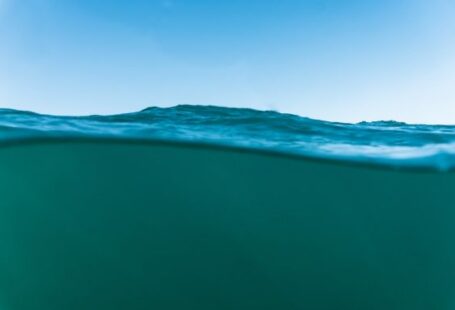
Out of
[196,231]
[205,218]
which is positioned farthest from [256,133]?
[196,231]

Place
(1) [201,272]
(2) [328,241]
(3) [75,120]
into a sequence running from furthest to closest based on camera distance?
(3) [75,120] < (2) [328,241] < (1) [201,272]

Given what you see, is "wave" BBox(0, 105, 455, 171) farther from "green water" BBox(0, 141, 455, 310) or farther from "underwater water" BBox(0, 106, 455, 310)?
"green water" BBox(0, 141, 455, 310)

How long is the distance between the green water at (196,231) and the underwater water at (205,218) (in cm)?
2

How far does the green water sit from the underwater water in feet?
0.08

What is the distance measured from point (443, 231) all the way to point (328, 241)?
2.68 metres

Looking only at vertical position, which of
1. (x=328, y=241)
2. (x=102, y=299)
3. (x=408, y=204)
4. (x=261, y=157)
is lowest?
(x=102, y=299)

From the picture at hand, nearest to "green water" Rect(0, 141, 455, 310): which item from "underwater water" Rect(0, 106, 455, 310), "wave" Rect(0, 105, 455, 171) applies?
"underwater water" Rect(0, 106, 455, 310)

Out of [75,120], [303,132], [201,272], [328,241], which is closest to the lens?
[201,272]

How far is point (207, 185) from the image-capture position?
25.5ft

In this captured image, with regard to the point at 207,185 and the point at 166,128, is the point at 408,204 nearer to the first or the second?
the point at 207,185

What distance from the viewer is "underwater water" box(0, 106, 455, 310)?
7.05m

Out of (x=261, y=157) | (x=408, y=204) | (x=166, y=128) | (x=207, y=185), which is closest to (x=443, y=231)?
(x=408, y=204)

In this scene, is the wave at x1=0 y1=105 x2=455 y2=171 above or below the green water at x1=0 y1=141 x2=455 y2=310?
above

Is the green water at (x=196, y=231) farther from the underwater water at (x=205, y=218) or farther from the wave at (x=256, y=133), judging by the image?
the wave at (x=256, y=133)
